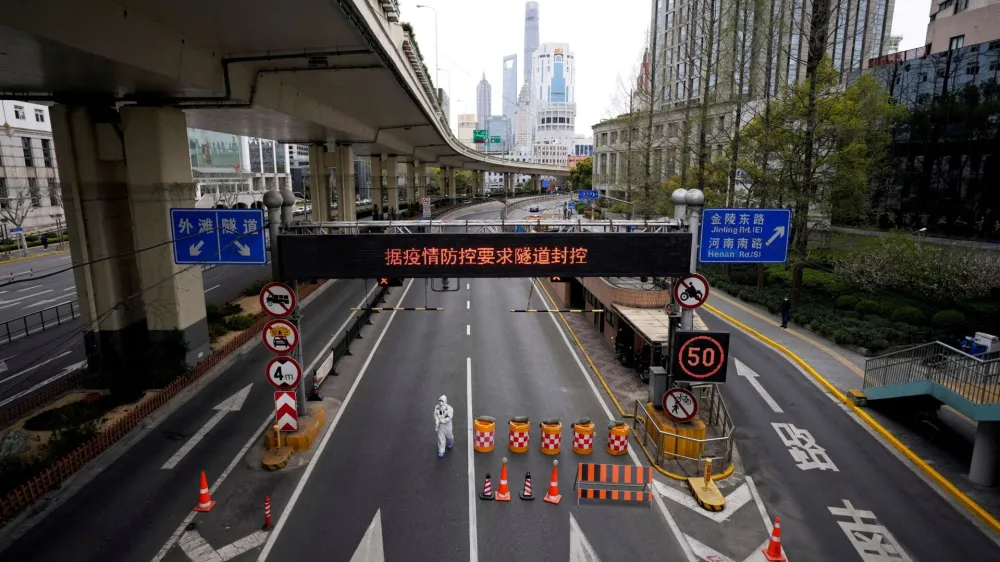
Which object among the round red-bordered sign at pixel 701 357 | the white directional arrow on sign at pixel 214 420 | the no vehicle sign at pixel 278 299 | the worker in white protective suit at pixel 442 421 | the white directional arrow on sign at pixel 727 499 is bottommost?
the white directional arrow on sign at pixel 727 499

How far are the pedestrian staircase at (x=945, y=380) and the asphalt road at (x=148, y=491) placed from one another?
1681 centimetres

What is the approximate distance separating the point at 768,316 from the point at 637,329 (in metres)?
13.8

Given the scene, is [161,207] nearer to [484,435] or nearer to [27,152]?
[484,435]

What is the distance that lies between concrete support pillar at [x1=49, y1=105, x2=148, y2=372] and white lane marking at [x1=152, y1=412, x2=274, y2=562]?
6.67 m

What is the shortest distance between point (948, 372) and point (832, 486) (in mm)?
4780

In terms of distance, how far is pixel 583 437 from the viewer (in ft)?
46.3

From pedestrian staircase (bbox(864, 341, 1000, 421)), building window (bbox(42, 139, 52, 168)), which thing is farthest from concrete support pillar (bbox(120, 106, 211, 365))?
building window (bbox(42, 139, 52, 168))

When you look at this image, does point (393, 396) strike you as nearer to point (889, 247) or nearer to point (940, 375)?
point (940, 375)

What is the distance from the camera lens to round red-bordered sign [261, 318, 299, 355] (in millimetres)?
13516

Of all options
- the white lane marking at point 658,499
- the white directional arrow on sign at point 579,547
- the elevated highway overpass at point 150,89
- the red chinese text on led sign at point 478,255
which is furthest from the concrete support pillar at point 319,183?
the white directional arrow on sign at point 579,547

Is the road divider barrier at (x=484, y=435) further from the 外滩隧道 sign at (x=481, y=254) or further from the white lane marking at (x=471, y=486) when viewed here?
the 外滩隧道 sign at (x=481, y=254)

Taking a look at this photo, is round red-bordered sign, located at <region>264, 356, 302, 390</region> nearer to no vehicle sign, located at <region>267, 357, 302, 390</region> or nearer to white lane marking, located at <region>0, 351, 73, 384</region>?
no vehicle sign, located at <region>267, 357, 302, 390</region>

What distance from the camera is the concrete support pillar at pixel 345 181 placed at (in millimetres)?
44794

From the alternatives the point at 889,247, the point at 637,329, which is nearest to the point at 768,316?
the point at 889,247
